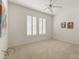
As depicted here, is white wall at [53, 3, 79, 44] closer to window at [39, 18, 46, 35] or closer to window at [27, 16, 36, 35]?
window at [39, 18, 46, 35]

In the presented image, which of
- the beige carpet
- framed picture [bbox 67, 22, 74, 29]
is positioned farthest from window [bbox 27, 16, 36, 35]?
framed picture [bbox 67, 22, 74, 29]

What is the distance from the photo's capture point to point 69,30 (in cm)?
761

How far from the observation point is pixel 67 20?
778 cm

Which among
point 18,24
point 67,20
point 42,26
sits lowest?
point 42,26

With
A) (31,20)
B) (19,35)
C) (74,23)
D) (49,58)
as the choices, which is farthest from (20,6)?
(74,23)

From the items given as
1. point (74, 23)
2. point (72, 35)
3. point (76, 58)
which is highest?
point (74, 23)

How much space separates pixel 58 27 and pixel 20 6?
445 centimetres

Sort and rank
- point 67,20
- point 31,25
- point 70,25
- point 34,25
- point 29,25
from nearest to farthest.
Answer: point 29,25 → point 31,25 → point 34,25 → point 70,25 → point 67,20

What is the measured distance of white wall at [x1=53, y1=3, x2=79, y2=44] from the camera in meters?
7.02

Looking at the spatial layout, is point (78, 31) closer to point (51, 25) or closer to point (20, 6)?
point (51, 25)

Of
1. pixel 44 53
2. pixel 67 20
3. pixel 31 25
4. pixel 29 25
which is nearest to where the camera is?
pixel 44 53

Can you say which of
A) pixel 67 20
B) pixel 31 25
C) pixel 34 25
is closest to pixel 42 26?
pixel 34 25

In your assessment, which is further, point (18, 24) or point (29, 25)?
point (29, 25)

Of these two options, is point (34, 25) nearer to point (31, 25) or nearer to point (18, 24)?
point (31, 25)
